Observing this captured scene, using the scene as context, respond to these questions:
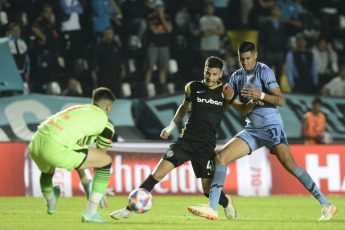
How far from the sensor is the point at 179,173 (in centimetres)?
1438

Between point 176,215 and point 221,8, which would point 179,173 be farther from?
point 221,8

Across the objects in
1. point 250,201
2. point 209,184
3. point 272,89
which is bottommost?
point 250,201

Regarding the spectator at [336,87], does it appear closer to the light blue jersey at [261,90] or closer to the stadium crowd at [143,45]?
the stadium crowd at [143,45]

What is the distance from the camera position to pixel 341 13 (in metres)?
21.0

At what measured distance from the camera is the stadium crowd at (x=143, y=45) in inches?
653

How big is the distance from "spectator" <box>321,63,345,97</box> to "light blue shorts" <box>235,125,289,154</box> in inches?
361

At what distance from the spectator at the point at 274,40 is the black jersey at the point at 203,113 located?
9.21 meters

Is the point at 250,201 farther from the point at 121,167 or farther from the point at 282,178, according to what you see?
the point at 121,167

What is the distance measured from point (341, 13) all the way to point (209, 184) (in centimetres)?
1343

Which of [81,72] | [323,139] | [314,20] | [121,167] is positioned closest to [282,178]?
[323,139]

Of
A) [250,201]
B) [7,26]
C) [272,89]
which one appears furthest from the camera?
[7,26]

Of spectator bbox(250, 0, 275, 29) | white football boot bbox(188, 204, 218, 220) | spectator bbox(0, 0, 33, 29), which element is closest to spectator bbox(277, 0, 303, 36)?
spectator bbox(250, 0, 275, 29)

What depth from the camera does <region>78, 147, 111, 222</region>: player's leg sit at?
801 centimetres

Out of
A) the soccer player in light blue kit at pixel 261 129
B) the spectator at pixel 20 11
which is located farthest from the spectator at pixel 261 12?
the soccer player in light blue kit at pixel 261 129
